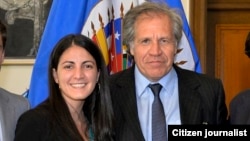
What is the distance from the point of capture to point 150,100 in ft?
6.53

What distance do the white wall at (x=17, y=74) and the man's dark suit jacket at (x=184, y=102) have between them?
149 centimetres

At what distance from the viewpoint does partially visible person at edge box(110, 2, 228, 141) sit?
6.40ft

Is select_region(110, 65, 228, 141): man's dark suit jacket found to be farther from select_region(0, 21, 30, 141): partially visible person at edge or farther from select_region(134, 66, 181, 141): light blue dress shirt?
select_region(0, 21, 30, 141): partially visible person at edge

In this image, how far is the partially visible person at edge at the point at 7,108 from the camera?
1.91 meters

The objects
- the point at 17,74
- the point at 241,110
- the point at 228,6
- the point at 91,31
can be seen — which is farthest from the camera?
the point at 228,6

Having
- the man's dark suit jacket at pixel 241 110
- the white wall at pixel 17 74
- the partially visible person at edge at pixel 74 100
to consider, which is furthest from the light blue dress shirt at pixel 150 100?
the white wall at pixel 17 74

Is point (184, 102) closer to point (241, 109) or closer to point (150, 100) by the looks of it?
point (150, 100)

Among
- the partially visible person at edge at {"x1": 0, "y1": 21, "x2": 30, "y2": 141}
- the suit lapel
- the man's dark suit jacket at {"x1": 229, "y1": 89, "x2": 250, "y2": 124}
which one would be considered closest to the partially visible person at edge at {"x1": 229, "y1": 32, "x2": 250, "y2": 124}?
the man's dark suit jacket at {"x1": 229, "y1": 89, "x2": 250, "y2": 124}

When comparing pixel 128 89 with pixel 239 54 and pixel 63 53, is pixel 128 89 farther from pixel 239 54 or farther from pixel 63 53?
pixel 239 54

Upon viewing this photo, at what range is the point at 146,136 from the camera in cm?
193

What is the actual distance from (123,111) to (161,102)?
17cm

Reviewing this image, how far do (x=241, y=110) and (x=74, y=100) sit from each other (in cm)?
77

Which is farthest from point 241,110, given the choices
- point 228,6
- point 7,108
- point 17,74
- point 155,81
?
point 17,74

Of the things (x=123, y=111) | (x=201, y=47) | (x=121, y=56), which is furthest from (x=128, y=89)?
(x=201, y=47)
